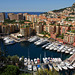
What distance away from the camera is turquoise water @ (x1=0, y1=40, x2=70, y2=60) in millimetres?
9805

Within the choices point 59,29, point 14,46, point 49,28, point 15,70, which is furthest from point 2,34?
point 15,70

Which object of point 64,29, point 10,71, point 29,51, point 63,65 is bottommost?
point 63,65

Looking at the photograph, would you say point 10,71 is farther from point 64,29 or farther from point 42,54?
point 64,29

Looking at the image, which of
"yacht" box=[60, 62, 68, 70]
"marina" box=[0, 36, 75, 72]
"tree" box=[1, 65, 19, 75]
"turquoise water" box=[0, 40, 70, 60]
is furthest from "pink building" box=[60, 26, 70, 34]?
"tree" box=[1, 65, 19, 75]

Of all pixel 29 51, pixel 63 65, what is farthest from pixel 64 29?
pixel 63 65

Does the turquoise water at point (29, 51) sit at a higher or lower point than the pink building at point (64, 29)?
lower

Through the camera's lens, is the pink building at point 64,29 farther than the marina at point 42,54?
Yes

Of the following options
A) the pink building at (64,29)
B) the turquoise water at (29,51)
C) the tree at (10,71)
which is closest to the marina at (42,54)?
the turquoise water at (29,51)

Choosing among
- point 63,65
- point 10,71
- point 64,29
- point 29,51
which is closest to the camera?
point 10,71

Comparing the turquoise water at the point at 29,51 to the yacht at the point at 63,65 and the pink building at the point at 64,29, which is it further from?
the pink building at the point at 64,29

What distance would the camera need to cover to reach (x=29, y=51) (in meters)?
10.8

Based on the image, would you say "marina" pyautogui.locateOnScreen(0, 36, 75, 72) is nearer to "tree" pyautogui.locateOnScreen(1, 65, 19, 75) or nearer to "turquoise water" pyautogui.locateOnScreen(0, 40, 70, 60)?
"turquoise water" pyautogui.locateOnScreen(0, 40, 70, 60)

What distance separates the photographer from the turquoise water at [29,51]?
980 centimetres

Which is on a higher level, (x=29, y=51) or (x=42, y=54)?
(x=29, y=51)
